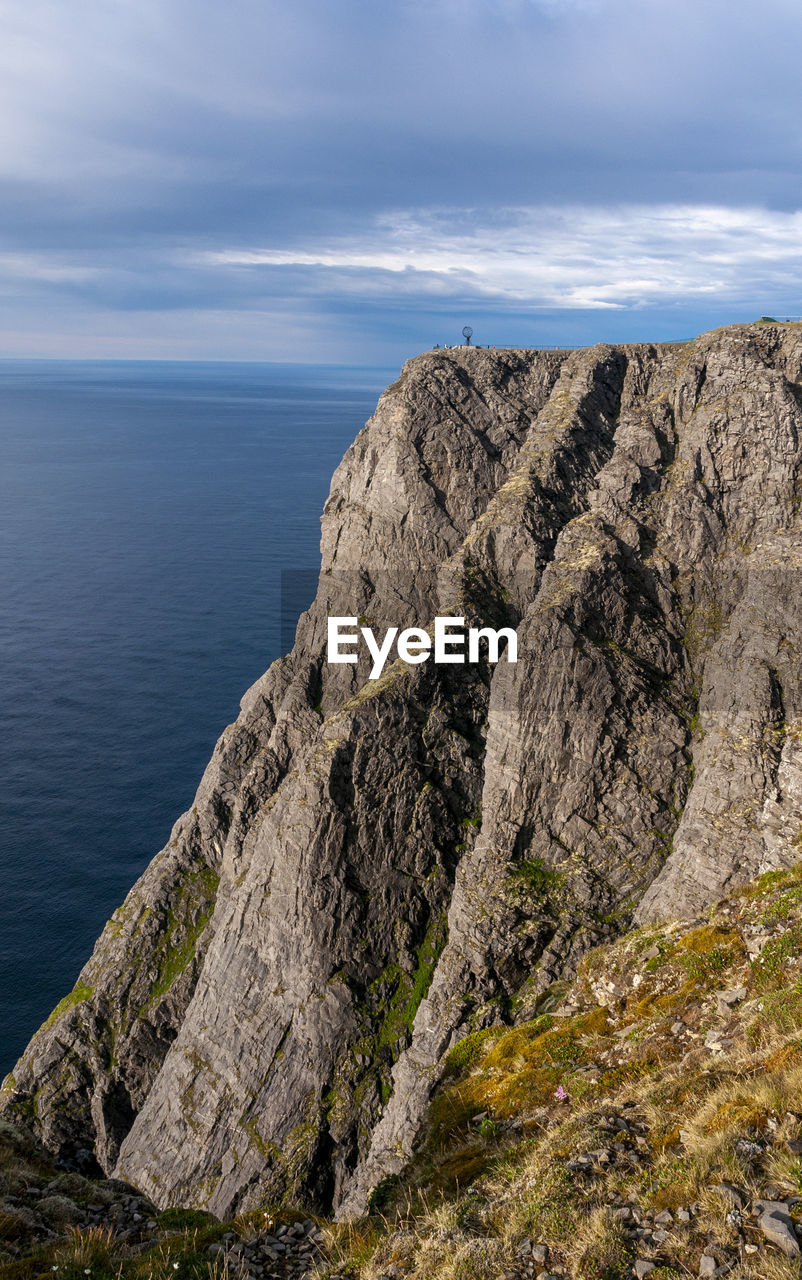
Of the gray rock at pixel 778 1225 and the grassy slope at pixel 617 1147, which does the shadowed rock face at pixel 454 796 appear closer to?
the grassy slope at pixel 617 1147

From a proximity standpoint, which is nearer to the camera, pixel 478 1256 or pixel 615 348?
pixel 478 1256

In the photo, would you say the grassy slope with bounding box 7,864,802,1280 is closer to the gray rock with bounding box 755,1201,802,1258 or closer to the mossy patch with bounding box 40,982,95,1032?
the gray rock with bounding box 755,1201,802,1258

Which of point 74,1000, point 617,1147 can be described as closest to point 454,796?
point 74,1000

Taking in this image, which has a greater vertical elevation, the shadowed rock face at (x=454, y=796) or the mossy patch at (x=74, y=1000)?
the shadowed rock face at (x=454, y=796)

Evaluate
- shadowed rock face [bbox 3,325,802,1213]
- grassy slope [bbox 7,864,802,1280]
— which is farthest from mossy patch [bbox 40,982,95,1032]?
grassy slope [bbox 7,864,802,1280]

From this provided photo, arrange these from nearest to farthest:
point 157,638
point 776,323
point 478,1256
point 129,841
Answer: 1. point 478,1256
2. point 776,323
3. point 129,841
4. point 157,638

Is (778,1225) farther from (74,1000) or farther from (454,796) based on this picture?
(74,1000)

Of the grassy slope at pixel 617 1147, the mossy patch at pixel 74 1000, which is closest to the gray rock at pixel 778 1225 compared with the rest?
the grassy slope at pixel 617 1147

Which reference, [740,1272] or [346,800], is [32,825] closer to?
[346,800]

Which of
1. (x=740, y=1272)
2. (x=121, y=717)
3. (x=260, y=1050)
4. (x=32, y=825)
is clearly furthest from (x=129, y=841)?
(x=740, y=1272)

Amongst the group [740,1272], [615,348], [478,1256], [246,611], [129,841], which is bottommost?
[129,841]
